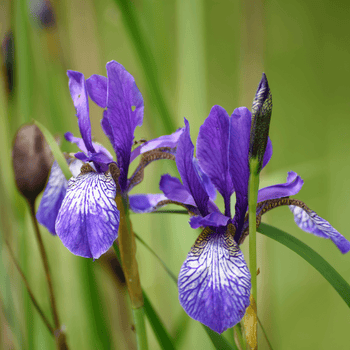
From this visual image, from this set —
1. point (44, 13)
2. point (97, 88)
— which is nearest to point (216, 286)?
point (97, 88)

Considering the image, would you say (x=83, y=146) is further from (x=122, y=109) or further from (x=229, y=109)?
(x=229, y=109)

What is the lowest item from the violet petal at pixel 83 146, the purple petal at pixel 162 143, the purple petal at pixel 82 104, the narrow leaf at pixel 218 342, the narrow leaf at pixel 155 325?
the narrow leaf at pixel 155 325

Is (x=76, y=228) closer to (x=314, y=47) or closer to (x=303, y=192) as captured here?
(x=303, y=192)

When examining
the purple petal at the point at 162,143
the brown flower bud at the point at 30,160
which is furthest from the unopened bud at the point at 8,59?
the purple petal at the point at 162,143

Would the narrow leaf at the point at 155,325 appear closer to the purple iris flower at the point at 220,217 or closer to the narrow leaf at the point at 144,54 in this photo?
the purple iris flower at the point at 220,217

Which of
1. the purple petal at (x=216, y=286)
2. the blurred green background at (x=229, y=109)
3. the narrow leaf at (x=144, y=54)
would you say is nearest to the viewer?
the purple petal at (x=216, y=286)

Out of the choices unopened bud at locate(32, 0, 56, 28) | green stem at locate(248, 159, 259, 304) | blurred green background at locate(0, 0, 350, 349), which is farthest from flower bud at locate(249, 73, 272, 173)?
unopened bud at locate(32, 0, 56, 28)

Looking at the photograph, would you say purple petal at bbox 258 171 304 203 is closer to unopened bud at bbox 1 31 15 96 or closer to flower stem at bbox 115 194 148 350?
flower stem at bbox 115 194 148 350

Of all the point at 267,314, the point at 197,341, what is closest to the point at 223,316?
the point at 197,341
